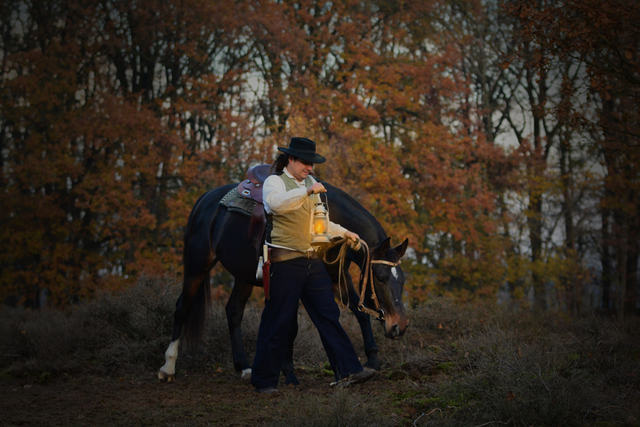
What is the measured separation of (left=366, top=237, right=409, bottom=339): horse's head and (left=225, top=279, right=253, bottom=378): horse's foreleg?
5.76 ft

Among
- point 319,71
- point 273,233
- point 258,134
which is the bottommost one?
point 273,233

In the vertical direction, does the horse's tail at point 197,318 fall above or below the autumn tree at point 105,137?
below

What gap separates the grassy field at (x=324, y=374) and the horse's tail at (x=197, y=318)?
173 mm

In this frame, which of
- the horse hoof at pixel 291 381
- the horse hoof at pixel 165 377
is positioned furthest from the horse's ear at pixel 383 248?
the horse hoof at pixel 165 377

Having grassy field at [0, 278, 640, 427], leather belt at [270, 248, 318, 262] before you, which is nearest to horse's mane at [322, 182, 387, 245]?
leather belt at [270, 248, 318, 262]

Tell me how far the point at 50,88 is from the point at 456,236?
36.0ft

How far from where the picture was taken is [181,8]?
15312 mm

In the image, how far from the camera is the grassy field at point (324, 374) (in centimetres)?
345

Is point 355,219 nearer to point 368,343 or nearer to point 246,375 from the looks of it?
point 368,343

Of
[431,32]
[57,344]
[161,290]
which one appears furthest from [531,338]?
[431,32]

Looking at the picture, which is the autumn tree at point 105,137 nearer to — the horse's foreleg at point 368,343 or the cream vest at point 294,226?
the horse's foreleg at point 368,343

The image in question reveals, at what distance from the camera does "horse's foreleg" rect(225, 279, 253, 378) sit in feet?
20.1

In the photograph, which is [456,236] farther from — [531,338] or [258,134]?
[531,338]

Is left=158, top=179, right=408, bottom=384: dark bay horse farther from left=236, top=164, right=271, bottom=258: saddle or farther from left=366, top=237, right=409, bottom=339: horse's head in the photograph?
left=236, top=164, right=271, bottom=258: saddle
